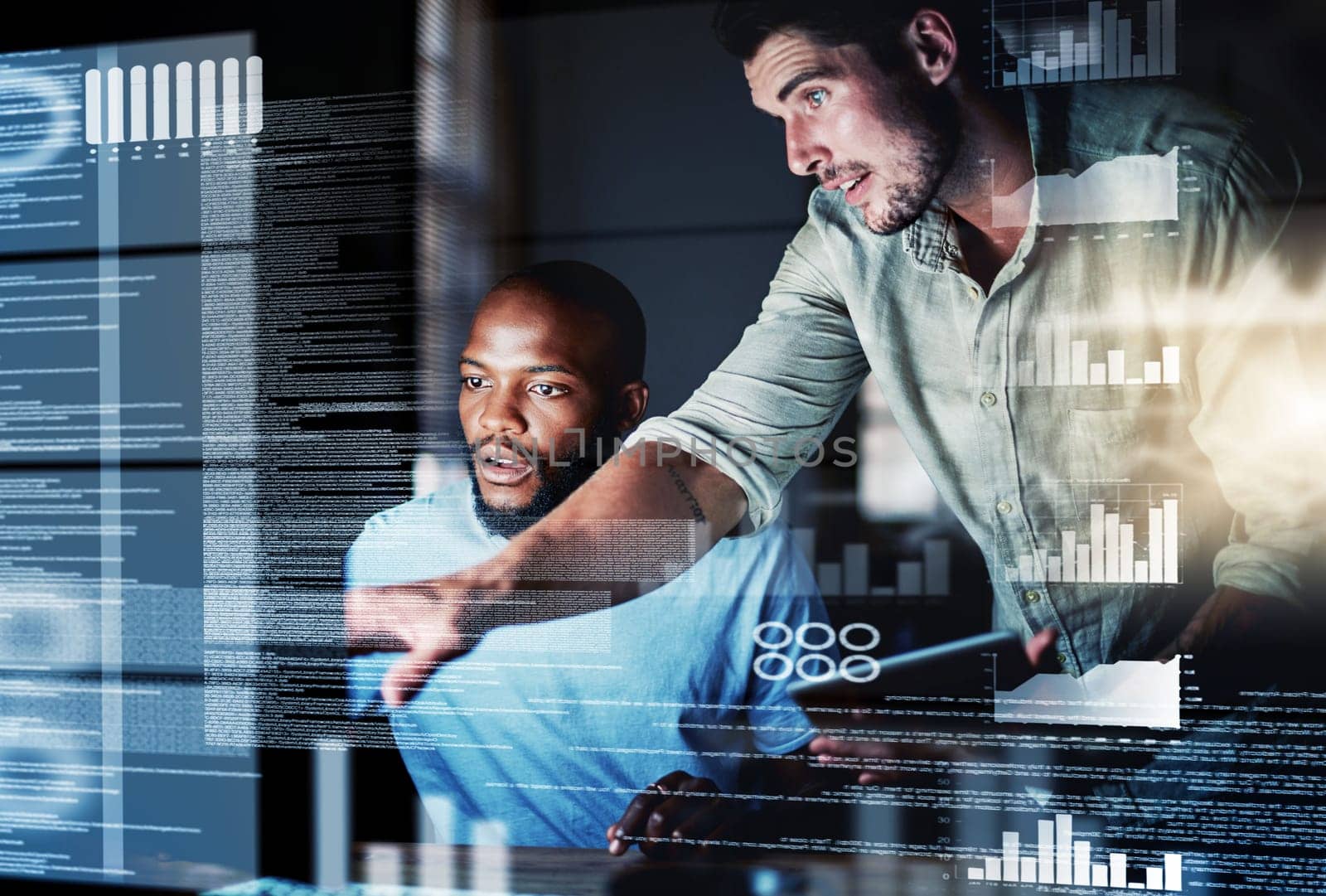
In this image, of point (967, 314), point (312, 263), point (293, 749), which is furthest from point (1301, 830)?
point (312, 263)

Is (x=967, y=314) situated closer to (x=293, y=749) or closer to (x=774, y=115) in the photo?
(x=774, y=115)

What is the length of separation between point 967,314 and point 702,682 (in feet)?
2.33

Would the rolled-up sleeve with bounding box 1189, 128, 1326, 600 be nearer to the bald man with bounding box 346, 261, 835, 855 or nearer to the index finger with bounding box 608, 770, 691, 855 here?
the bald man with bounding box 346, 261, 835, 855

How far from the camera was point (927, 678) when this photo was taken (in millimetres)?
1677

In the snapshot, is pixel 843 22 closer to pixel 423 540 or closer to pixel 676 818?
pixel 423 540

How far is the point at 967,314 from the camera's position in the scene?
64.9 inches

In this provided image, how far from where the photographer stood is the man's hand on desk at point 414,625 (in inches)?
71.5

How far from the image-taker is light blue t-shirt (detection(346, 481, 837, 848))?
5.65ft

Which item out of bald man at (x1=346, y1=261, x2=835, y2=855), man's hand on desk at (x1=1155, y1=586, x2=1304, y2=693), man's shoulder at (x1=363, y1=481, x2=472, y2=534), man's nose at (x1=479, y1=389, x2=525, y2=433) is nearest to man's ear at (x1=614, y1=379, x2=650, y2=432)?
bald man at (x1=346, y1=261, x2=835, y2=855)
